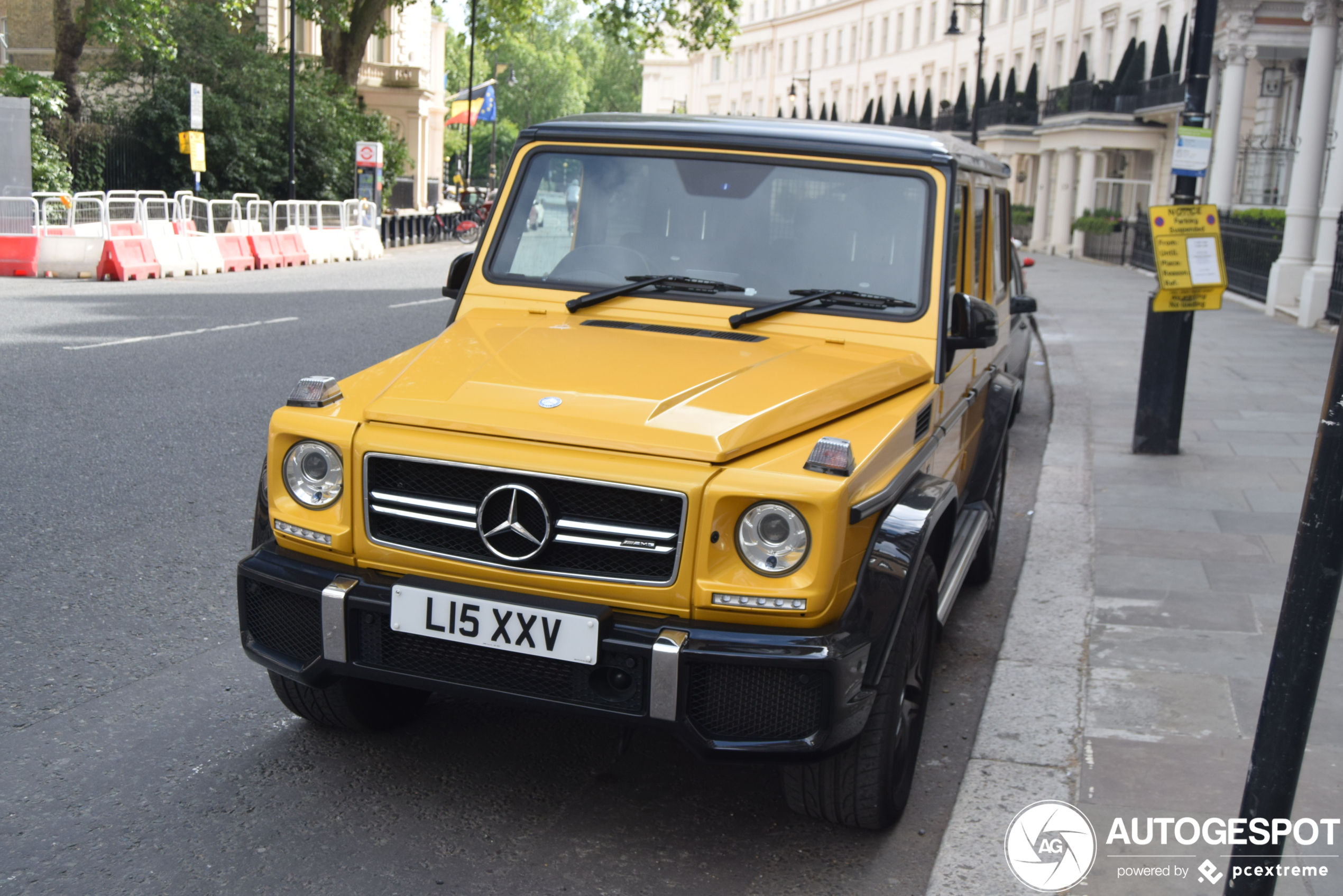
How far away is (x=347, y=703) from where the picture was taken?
3961 millimetres

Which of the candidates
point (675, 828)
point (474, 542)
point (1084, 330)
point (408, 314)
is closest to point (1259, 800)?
point (675, 828)

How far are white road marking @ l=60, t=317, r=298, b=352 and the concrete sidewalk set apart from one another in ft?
26.6

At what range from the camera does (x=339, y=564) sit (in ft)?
11.6

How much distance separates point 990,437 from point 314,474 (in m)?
3.03

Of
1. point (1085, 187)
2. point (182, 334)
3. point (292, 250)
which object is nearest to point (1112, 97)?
point (1085, 187)

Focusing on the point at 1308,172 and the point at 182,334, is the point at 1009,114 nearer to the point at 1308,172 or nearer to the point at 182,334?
the point at 1308,172

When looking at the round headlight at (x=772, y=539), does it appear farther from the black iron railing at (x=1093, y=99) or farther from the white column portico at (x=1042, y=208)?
the white column portico at (x=1042, y=208)

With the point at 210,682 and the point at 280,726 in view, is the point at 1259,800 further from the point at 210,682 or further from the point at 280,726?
the point at 210,682

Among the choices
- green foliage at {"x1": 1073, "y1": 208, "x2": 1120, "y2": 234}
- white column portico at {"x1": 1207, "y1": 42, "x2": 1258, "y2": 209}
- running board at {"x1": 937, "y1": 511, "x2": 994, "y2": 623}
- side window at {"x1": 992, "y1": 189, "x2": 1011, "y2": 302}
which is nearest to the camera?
running board at {"x1": 937, "y1": 511, "x2": 994, "y2": 623}

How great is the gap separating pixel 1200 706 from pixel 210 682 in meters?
3.37

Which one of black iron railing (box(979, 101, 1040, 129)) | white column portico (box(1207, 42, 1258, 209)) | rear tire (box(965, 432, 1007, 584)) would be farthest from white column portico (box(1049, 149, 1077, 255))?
rear tire (box(965, 432, 1007, 584))

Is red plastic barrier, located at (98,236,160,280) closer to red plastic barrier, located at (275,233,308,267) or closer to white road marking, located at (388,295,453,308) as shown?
white road marking, located at (388,295,453,308)

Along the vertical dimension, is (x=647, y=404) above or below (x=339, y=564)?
above

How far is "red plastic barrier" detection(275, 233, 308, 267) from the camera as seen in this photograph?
83.2ft
